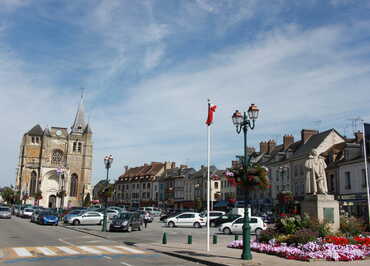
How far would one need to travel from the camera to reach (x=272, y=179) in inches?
2233

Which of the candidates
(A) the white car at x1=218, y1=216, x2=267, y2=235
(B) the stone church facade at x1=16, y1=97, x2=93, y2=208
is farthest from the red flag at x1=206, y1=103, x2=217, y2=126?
(B) the stone church facade at x1=16, y1=97, x2=93, y2=208

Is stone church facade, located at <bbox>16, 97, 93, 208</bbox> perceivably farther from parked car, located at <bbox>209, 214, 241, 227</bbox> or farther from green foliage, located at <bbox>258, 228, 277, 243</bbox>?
green foliage, located at <bbox>258, 228, 277, 243</bbox>

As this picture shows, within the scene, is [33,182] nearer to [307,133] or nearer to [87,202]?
[87,202]

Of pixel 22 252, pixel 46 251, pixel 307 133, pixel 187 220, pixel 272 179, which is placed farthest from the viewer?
pixel 272 179

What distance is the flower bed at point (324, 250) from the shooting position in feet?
43.4

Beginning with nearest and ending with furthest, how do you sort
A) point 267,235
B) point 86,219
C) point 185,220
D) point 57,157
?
1. point 267,235
2. point 86,219
3. point 185,220
4. point 57,157

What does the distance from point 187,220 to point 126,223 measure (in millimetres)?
10605

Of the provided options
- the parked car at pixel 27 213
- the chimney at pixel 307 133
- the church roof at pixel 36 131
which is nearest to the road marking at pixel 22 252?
the parked car at pixel 27 213

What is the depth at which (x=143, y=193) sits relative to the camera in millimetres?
94688

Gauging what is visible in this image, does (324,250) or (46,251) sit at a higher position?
(324,250)

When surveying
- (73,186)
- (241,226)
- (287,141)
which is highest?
(287,141)

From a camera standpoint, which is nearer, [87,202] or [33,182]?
[87,202]

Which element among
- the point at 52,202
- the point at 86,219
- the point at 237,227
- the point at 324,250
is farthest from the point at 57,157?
the point at 324,250


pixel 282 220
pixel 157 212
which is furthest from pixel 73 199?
pixel 282 220
